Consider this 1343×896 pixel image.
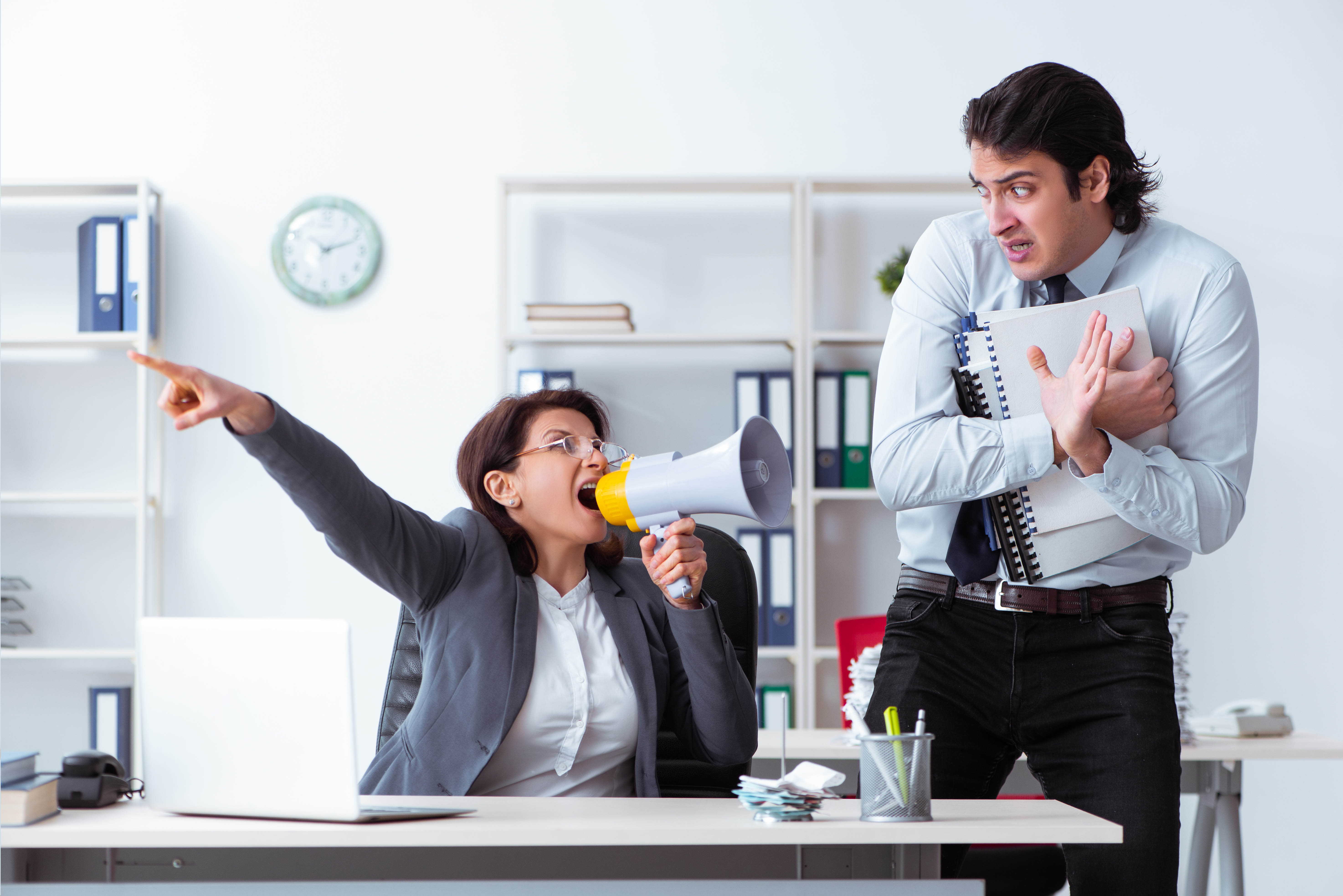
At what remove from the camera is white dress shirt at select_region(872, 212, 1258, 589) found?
4.98 ft

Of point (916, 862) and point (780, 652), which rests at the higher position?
point (916, 862)

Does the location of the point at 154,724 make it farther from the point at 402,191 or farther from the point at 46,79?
the point at 46,79

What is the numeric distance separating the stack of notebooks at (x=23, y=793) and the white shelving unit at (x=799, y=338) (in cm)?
218

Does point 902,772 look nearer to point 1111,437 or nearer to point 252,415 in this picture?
point 1111,437

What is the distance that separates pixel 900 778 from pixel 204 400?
0.83m

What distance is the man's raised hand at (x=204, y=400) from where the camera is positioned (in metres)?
1.16

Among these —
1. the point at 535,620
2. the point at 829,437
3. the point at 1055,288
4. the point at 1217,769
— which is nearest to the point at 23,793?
the point at 535,620

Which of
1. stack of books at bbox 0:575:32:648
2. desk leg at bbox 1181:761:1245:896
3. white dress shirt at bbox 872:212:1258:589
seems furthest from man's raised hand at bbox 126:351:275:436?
stack of books at bbox 0:575:32:648

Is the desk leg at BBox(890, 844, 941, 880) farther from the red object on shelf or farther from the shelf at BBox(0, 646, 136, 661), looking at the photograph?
the shelf at BBox(0, 646, 136, 661)

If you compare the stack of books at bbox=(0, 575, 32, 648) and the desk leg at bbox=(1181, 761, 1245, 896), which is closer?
the desk leg at bbox=(1181, 761, 1245, 896)

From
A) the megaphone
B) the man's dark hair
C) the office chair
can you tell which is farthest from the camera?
the office chair

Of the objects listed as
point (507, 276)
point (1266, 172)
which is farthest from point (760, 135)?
point (1266, 172)

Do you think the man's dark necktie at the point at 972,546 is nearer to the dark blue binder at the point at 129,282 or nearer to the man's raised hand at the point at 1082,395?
the man's raised hand at the point at 1082,395

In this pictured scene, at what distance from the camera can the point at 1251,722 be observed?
2512mm
